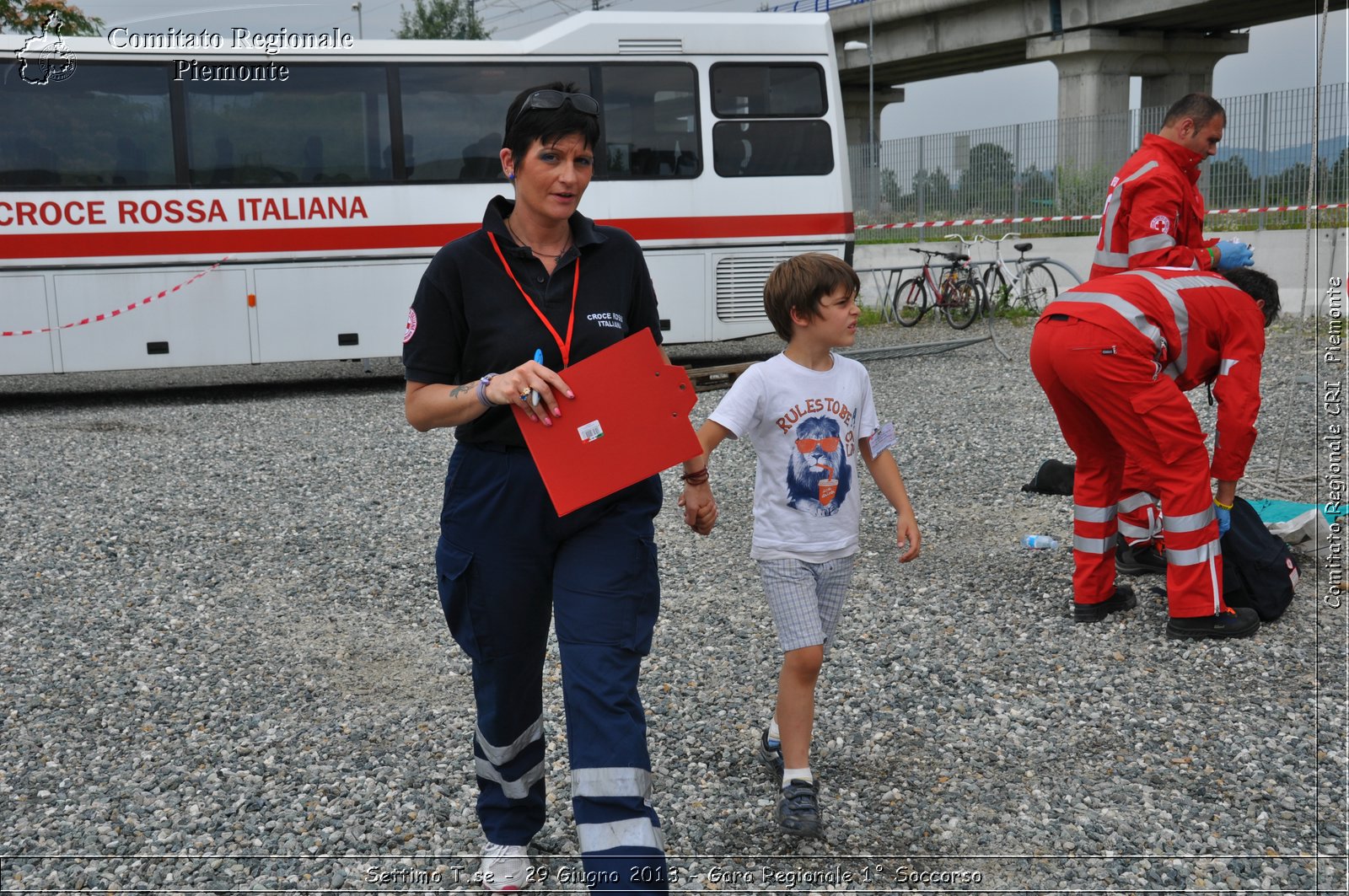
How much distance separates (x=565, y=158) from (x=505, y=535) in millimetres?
836

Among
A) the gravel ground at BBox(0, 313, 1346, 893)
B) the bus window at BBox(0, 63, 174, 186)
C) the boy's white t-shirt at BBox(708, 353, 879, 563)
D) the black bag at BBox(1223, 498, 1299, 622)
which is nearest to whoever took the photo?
the gravel ground at BBox(0, 313, 1346, 893)

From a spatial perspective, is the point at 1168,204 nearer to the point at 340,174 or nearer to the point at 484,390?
the point at 484,390

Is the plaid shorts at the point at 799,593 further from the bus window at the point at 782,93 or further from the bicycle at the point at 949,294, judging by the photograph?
the bicycle at the point at 949,294

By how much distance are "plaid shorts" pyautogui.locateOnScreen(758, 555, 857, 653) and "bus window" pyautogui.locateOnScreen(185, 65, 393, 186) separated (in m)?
10.4

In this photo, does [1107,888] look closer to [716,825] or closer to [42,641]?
[716,825]

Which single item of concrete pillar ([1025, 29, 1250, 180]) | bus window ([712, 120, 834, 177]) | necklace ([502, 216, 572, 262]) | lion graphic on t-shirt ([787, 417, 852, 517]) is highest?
concrete pillar ([1025, 29, 1250, 180])

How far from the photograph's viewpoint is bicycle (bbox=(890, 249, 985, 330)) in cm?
1736

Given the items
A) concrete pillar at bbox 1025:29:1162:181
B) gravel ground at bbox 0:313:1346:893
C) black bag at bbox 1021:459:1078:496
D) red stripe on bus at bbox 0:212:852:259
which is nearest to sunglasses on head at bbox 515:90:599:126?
gravel ground at bbox 0:313:1346:893

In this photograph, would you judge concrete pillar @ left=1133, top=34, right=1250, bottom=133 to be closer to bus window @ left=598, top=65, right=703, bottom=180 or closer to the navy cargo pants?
bus window @ left=598, top=65, right=703, bottom=180

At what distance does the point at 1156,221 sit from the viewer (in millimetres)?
5609

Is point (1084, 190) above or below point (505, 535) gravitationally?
above

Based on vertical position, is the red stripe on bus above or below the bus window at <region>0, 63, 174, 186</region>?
below

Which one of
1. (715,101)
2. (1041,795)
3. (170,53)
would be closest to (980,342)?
(715,101)

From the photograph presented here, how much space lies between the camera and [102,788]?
370cm
